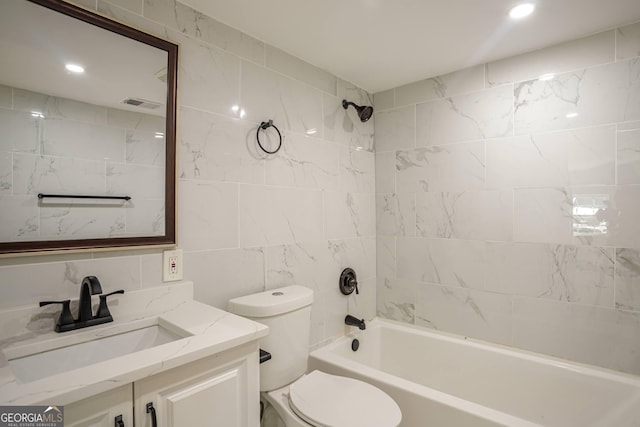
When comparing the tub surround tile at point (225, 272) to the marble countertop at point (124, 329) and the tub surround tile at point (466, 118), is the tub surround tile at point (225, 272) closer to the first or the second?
the marble countertop at point (124, 329)

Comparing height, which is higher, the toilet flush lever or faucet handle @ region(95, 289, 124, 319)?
faucet handle @ region(95, 289, 124, 319)

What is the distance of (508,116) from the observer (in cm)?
209

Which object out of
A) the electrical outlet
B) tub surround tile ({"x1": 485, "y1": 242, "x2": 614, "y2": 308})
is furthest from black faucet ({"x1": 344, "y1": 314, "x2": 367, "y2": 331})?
the electrical outlet

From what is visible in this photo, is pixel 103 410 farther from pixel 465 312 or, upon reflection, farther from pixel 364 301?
→ pixel 465 312

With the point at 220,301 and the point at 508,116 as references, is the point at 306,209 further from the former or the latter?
the point at 508,116

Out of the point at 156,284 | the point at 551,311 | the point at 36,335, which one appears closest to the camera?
the point at 36,335

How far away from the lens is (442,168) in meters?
2.36

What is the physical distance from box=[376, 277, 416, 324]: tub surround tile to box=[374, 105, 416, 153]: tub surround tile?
1.05m

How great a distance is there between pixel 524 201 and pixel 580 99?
63 cm

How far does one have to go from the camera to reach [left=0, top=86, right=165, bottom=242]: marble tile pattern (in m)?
1.10

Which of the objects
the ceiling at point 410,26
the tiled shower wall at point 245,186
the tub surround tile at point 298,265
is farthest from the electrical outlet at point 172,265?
the ceiling at point 410,26

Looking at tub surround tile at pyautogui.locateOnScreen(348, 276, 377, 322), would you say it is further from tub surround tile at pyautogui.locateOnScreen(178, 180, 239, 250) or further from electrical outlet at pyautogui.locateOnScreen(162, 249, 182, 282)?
electrical outlet at pyautogui.locateOnScreen(162, 249, 182, 282)

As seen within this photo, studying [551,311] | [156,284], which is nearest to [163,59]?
[156,284]

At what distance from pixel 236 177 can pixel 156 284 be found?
64 cm
